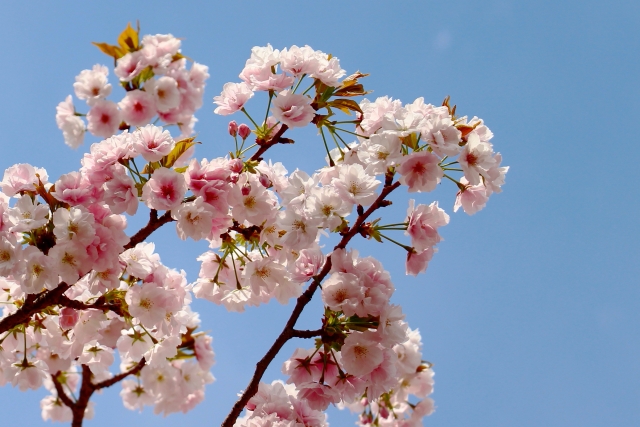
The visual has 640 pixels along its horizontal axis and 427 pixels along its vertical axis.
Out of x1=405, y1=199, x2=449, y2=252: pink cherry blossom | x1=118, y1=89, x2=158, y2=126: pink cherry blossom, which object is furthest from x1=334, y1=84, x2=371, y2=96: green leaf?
x1=118, y1=89, x2=158, y2=126: pink cherry blossom

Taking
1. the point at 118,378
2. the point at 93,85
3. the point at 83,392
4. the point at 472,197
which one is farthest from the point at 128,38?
the point at 83,392

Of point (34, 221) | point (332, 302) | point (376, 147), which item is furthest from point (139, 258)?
point (376, 147)

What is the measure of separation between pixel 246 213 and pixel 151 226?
0.41 meters

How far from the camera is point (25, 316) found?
256 cm

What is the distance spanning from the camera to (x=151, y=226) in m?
2.52

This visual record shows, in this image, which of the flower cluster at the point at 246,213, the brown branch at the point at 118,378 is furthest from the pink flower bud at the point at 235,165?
the brown branch at the point at 118,378

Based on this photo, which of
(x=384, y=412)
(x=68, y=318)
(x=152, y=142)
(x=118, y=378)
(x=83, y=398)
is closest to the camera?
(x=152, y=142)

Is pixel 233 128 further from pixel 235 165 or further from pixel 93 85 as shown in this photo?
pixel 93 85

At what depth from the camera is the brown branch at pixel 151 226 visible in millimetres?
2508

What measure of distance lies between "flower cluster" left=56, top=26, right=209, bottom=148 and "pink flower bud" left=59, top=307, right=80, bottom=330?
3.58ft

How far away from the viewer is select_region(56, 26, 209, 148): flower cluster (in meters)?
2.09

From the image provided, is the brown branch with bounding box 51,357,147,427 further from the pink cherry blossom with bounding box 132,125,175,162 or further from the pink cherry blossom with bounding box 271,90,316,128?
the pink cherry blossom with bounding box 271,90,316,128

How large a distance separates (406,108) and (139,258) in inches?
58.0

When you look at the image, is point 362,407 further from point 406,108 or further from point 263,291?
point 406,108
